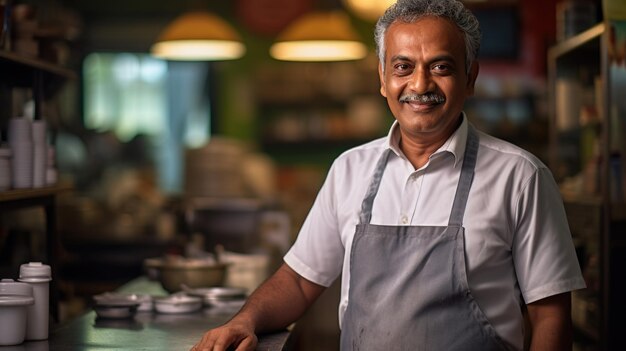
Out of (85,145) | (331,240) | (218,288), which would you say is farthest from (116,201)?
(331,240)

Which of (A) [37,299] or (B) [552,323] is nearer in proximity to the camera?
(B) [552,323]

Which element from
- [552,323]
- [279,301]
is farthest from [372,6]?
→ [552,323]

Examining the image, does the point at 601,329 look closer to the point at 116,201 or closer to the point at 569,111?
the point at 569,111

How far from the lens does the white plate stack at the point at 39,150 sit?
4050 mm

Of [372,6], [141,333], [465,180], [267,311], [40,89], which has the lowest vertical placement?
[141,333]

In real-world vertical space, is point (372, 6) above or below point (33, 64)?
above

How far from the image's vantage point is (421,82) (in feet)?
9.45

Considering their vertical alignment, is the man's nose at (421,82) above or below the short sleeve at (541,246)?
above

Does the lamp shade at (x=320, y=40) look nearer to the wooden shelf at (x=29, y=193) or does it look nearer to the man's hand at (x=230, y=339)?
the wooden shelf at (x=29, y=193)

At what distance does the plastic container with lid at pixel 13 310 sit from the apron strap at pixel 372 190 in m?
1.04

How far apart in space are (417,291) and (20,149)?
1.83 m

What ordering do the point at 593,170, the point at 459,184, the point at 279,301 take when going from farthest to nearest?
the point at 593,170 → the point at 279,301 → the point at 459,184

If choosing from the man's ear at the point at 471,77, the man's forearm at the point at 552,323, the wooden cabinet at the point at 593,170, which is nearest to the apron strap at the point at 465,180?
the man's ear at the point at 471,77

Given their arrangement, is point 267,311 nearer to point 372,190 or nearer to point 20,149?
point 372,190
